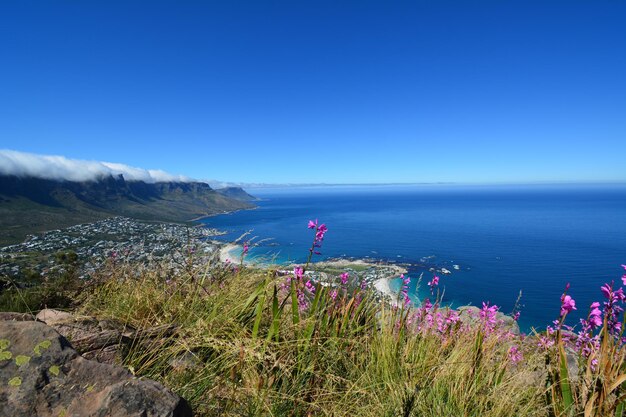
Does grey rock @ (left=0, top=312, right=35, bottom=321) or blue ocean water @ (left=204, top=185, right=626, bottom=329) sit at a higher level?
grey rock @ (left=0, top=312, right=35, bottom=321)

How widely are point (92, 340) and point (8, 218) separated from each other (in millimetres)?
169062

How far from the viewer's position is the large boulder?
5.75 ft

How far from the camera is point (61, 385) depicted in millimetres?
1891

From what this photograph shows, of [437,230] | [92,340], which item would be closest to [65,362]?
[92,340]

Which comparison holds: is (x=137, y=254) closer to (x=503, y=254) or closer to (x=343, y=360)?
(x=343, y=360)

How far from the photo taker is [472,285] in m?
52.5

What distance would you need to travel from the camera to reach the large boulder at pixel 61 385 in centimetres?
175

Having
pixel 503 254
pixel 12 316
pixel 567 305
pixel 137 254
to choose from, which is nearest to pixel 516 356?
pixel 567 305

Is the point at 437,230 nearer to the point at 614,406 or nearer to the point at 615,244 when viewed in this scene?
the point at 615,244

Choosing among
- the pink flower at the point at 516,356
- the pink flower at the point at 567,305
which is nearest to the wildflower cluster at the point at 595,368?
the pink flower at the point at 567,305

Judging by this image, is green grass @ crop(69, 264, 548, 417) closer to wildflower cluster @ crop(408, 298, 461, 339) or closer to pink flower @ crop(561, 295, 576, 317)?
wildflower cluster @ crop(408, 298, 461, 339)

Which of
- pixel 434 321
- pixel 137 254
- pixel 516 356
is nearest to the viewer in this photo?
pixel 434 321

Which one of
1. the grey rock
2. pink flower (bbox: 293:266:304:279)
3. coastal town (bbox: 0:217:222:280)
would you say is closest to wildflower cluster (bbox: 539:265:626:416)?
pink flower (bbox: 293:266:304:279)

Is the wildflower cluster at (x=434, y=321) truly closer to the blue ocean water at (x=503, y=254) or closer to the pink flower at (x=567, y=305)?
the pink flower at (x=567, y=305)
